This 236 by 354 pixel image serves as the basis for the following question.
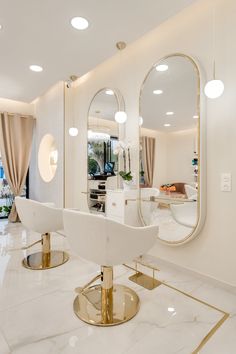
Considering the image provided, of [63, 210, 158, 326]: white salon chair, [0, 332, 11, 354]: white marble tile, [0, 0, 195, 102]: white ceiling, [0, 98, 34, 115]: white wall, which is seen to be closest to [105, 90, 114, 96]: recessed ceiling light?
[0, 0, 195, 102]: white ceiling

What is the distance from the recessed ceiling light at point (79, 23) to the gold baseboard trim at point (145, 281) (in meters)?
2.78

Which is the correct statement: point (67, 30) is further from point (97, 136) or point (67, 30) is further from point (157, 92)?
point (97, 136)

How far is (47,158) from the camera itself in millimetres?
5195

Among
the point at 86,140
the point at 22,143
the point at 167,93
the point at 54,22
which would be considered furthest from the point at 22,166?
the point at 167,93

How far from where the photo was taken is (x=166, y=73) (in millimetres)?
2518

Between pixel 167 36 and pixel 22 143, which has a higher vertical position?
pixel 167 36

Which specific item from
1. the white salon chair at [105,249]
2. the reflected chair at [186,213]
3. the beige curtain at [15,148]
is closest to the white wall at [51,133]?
the beige curtain at [15,148]

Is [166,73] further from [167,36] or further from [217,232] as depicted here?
[217,232]

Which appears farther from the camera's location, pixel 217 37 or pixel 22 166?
pixel 22 166

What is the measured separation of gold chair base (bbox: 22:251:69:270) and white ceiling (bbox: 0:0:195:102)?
8.80 ft

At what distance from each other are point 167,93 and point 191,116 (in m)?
0.47

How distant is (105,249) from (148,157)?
154cm

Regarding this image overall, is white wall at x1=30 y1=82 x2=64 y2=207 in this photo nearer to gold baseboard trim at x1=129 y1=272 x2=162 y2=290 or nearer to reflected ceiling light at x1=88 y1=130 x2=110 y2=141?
reflected ceiling light at x1=88 y1=130 x2=110 y2=141

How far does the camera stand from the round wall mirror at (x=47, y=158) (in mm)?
5034
